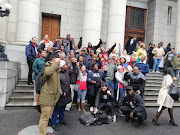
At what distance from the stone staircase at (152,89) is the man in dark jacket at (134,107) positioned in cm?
204

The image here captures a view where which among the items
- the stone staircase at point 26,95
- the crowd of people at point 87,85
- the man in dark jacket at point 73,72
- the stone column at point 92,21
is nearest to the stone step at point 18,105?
the stone staircase at point 26,95

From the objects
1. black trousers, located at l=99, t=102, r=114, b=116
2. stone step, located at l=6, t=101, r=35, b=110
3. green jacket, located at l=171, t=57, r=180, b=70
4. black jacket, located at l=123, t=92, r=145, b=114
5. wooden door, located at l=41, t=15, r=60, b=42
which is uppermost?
wooden door, located at l=41, t=15, r=60, b=42

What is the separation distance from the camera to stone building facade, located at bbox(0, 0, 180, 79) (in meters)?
7.95

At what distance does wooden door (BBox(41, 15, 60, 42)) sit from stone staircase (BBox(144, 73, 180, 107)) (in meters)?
7.67

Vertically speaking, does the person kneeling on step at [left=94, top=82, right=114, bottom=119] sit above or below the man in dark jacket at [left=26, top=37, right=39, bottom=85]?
below

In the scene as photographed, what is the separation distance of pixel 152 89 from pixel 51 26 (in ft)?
28.3

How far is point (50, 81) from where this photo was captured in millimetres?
3424

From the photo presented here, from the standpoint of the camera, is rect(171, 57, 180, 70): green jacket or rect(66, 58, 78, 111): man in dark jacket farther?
rect(171, 57, 180, 70): green jacket

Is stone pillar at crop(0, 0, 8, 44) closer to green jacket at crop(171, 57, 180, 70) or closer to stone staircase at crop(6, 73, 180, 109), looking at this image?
stone staircase at crop(6, 73, 180, 109)

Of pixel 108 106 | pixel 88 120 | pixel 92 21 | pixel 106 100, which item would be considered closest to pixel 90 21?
pixel 92 21

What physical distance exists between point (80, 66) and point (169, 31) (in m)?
11.7

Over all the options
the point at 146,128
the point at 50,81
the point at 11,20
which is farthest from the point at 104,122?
the point at 11,20

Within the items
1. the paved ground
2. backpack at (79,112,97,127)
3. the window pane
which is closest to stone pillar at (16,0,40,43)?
the paved ground

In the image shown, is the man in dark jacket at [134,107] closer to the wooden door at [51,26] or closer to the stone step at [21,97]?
the stone step at [21,97]
